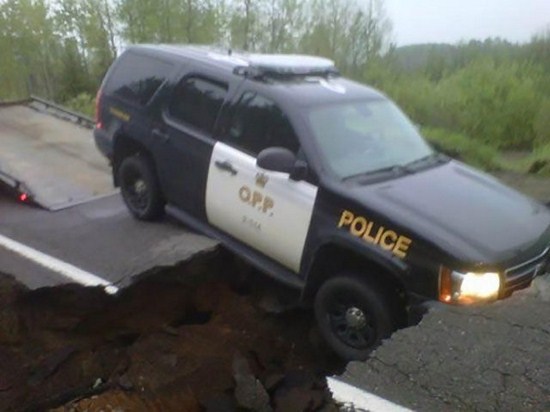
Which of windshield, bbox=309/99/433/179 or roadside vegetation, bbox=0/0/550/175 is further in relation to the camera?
roadside vegetation, bbox=0/0/550/175

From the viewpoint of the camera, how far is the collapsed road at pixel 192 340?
4156 millimetres

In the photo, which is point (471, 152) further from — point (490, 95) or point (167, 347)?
point (167, 347)

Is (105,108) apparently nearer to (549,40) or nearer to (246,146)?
(246,146)

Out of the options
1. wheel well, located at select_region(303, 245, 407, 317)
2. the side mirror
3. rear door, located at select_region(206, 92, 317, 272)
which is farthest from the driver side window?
wheel well, located at select_region(303, 245, 407, 317)

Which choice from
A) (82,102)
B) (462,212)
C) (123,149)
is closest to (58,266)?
(123,149)

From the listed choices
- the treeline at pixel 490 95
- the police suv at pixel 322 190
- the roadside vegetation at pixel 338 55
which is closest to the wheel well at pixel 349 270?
the police suv at pixel 322 190

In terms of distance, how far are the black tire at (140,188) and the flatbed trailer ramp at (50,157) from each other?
0.83 metres

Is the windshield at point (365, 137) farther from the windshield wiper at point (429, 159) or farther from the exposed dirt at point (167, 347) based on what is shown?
the exposed dirt at point (167, 347)

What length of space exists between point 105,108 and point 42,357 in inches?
116

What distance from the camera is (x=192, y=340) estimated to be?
504 centimetres

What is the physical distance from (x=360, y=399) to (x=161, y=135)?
3.25m

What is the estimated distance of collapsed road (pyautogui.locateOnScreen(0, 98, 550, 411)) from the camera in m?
4.16

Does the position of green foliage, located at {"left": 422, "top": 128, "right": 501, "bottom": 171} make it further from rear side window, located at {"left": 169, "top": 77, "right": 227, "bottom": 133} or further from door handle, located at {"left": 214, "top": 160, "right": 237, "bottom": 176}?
door handle, located at {"left": 214, "top": 160, "right": 237, "bottom": 176}

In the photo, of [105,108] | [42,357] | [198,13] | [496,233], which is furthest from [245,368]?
[198,13]
